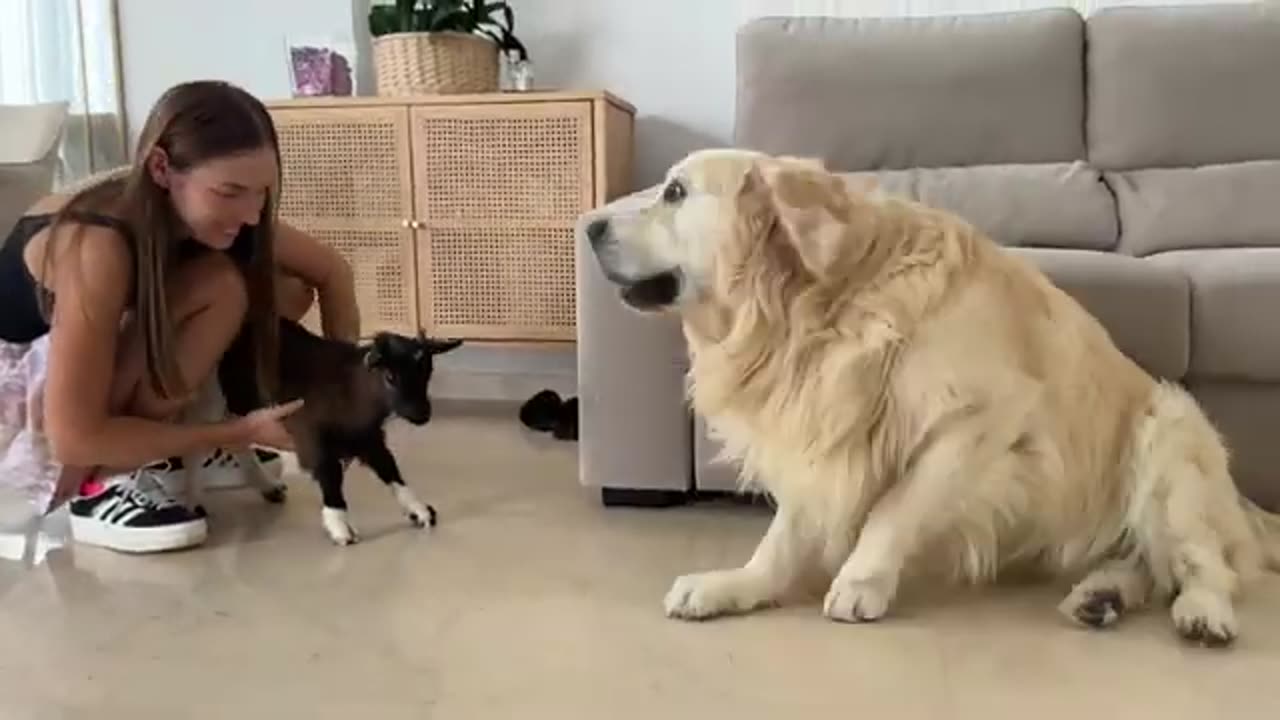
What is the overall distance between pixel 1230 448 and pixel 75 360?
76.9 inches

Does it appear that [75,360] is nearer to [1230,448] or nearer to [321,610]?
[321,610]

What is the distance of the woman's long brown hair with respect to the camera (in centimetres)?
202

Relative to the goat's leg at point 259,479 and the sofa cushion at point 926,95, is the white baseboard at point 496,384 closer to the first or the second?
the sofa cushion at point 926,95

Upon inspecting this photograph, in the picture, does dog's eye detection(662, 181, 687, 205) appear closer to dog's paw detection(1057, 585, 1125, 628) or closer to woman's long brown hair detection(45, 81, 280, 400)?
woman's long brown hair detection(45, 81, 280, 400)

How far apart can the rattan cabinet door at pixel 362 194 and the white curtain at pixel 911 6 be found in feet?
3.58

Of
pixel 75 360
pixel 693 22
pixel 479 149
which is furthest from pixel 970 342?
pixel 693 22

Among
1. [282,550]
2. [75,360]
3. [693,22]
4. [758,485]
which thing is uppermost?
[693,22]

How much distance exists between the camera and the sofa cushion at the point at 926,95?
300 cm

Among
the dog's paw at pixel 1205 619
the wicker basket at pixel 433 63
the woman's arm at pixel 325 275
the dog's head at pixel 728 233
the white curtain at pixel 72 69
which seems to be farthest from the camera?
the white curtain at pixel 72 69

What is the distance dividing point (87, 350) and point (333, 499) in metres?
0.47

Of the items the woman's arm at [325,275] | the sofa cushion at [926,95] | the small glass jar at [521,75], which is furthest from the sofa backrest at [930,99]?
the woman's arm at [325,275]

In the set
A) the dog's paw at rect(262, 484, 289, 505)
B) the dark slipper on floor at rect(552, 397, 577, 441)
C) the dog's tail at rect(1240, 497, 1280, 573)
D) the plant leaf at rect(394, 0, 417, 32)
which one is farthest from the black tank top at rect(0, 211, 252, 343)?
the dog's tail at rect(1240, 497, 1280, 573)

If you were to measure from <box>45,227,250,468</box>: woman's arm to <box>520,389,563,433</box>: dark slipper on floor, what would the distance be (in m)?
1.29

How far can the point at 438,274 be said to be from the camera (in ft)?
11.1
